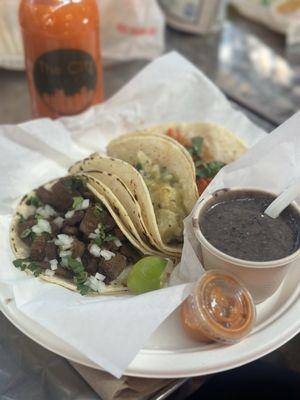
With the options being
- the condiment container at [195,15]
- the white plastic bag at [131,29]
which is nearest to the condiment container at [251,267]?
the white plastic bag at [131,29]

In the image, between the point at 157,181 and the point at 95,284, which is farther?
the point at 157,181

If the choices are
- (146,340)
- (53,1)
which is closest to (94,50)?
(53,1)

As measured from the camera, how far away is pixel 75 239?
1.33 meters

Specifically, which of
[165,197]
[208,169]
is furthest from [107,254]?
[208,169]

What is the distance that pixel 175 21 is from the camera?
2756 millimetres

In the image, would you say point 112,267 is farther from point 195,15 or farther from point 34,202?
point 195,15

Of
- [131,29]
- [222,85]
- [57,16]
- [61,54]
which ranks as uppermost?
[57,16]

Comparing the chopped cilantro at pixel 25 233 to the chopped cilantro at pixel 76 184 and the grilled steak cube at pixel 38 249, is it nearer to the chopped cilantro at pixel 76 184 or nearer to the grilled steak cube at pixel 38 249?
the grilled steak cube at pixel 38 249

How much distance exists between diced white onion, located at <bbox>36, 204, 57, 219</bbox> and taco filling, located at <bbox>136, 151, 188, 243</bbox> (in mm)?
290

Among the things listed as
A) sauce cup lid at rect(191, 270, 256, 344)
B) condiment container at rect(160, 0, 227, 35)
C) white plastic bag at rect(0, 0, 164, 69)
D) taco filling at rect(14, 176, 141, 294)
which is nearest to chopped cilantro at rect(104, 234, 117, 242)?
taco filling at rect(14, 176, 141, 294)

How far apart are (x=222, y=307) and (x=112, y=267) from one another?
312 mm

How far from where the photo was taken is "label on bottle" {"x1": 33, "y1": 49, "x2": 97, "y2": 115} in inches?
68.7

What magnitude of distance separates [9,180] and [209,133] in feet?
2.20

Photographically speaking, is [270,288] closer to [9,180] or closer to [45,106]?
[9,180]
